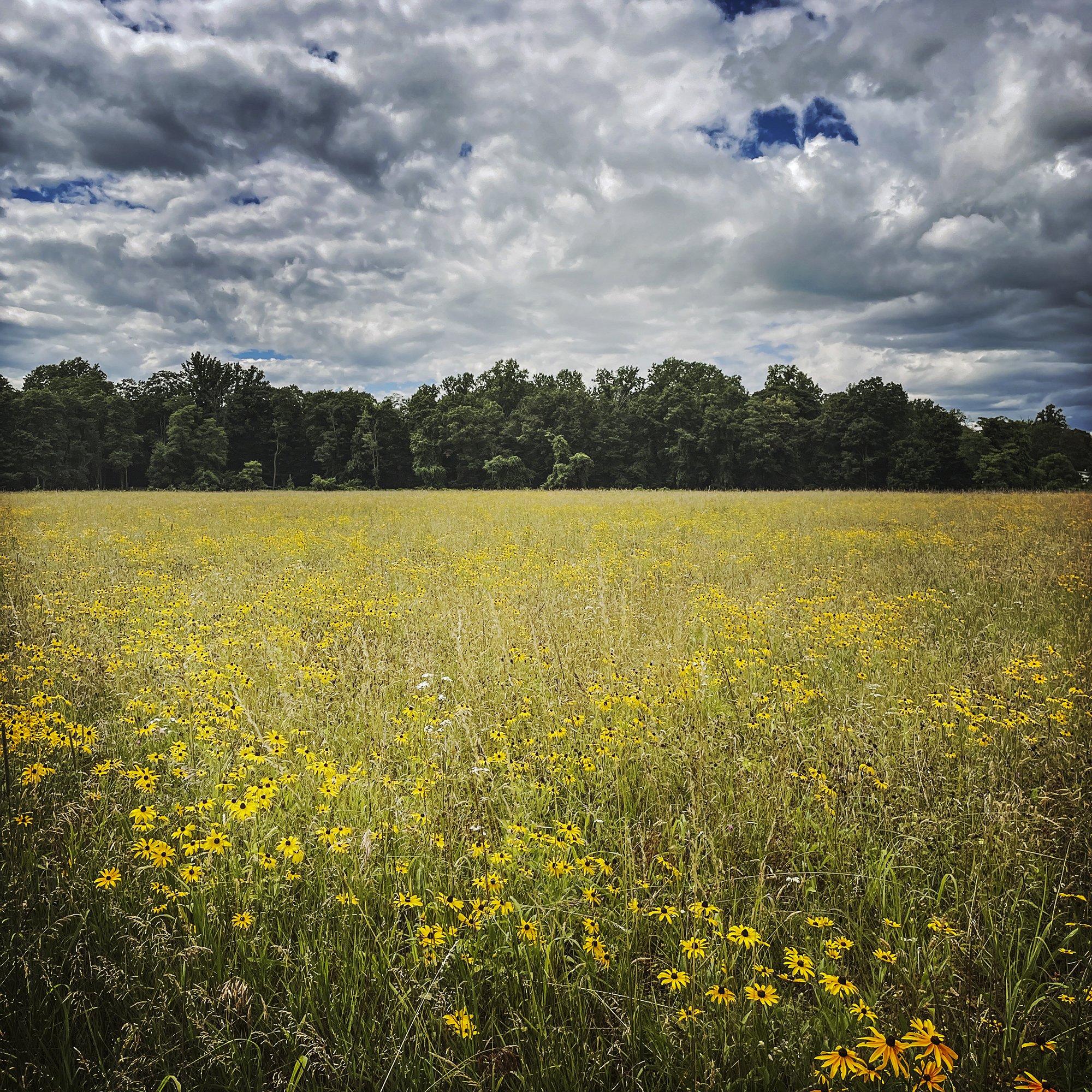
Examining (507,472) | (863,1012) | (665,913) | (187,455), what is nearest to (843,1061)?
→ (863,1012)

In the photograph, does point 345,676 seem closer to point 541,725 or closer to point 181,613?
point 541,725

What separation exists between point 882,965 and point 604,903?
0.98 meters

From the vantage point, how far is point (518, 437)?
59.3m

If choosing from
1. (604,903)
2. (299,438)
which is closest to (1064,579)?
(604,903)

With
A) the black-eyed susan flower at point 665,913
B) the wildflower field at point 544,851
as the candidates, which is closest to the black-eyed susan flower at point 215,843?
the wildflower field at point 544,851

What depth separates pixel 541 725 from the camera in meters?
3.57

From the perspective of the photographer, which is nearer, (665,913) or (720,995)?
(720,995)

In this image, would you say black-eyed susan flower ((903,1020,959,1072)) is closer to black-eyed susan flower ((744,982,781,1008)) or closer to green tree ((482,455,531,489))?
black-eyed susan flower ((744,982,781,1008))

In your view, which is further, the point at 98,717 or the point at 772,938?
the point at 98,717

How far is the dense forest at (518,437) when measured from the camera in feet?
170

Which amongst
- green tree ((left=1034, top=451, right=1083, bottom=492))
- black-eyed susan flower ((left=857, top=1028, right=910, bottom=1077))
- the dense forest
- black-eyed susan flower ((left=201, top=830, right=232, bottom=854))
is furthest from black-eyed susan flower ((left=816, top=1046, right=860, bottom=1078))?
green tree ((left=1034, top=451, right=1083, bottom=492))

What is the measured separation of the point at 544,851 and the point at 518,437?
5856 cm

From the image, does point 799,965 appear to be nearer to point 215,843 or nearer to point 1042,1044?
point 1042,1044

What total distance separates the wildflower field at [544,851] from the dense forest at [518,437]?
48.7 metres
